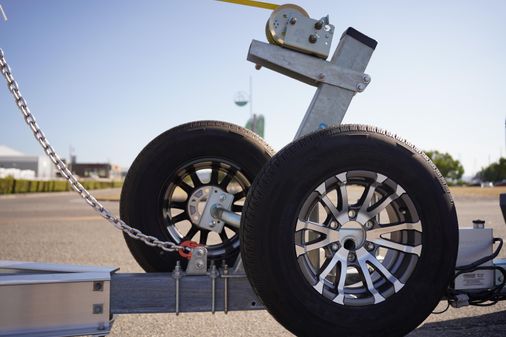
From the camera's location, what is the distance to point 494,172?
9250cm

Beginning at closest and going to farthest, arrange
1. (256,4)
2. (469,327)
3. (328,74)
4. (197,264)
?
(197,264)
(328,74)
(256,4)
(469,327)

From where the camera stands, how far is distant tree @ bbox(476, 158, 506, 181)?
8531cm

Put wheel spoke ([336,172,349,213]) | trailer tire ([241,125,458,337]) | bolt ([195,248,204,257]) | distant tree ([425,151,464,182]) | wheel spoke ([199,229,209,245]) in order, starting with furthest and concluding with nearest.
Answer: distant tree ([425,151,464,182]) → wheel spoke ([199,229,209,245]) → bolt ([195,248,204,257]) → wheel spoke ([336,172,349,213]) → trailer tire ([241,125,458,337])

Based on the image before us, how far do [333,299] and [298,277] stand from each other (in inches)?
7.5

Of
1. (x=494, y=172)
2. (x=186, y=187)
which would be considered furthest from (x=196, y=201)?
(x=494, y=172)

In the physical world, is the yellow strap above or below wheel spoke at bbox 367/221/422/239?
above

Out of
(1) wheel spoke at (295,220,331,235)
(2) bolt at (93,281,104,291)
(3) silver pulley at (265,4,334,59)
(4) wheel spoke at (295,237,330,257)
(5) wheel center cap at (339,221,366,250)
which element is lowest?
(2) bolt at (93,281,104,291)

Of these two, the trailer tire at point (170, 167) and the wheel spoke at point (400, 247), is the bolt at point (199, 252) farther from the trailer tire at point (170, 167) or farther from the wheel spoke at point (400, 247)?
the wheel spoke at point (400, 247)

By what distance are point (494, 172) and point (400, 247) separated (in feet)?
345

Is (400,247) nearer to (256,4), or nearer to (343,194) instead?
(343,194)

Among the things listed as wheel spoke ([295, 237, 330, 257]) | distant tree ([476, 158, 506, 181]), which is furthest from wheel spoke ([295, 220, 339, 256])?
distant tree ([476, 158, 506, 181])

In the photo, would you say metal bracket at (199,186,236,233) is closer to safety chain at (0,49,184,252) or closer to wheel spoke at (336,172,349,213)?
safety chain at (0,49,184,252)

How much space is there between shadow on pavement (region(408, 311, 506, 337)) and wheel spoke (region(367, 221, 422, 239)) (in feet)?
4.20

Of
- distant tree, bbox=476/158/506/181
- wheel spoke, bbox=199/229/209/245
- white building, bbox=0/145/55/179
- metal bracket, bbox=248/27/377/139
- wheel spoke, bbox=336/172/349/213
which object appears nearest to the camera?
wheel spoke, bbox=336/172/349/213
